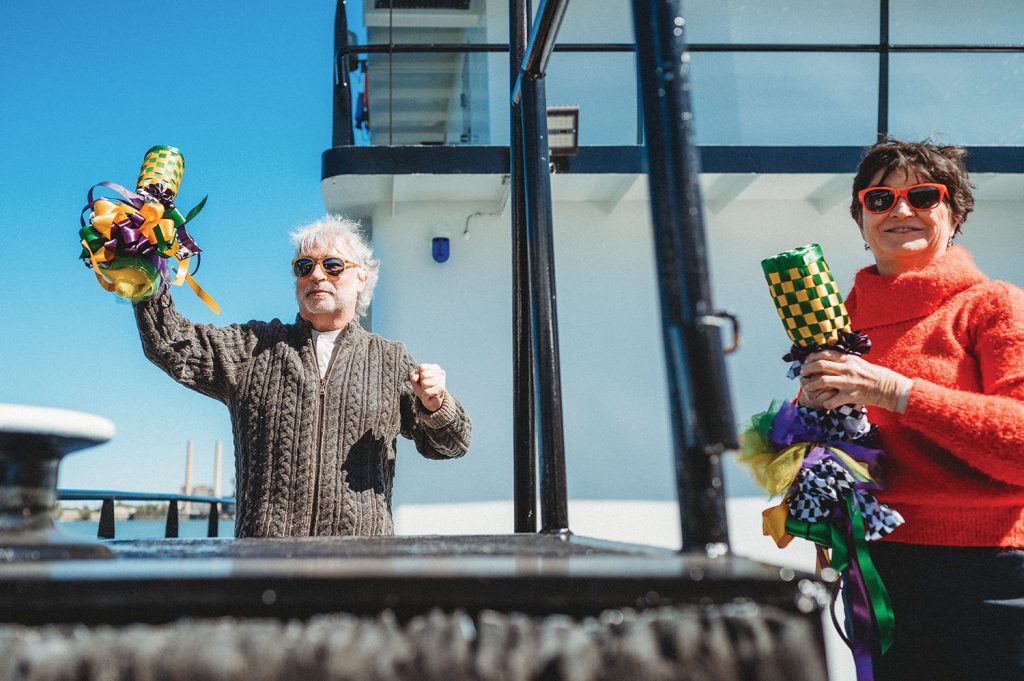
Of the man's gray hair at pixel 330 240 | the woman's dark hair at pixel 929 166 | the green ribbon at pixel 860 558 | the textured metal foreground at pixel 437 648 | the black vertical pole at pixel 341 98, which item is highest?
the black vertical pole at pixel 341 98

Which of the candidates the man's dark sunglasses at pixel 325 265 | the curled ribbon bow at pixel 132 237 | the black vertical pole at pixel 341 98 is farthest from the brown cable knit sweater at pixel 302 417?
the black vertical pole at pixel 341 98

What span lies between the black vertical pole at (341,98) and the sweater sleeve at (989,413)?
3733mm

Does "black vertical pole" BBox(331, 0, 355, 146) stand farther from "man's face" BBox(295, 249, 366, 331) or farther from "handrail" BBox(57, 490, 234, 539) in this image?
"man's face" BBox(295, 249, 366, 331)

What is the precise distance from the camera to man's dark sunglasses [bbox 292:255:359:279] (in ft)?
7.04

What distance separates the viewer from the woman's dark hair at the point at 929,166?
1.45 m

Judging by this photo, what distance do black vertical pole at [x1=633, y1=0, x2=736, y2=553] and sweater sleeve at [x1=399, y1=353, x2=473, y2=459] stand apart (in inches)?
57.2

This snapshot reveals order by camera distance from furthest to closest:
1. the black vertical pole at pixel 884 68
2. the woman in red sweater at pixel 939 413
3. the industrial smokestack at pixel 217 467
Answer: the industrial smokestack at pixel 217 467 < the black vertical pole at pixel 884 68 < the woman in red sweater at pixel 939 413

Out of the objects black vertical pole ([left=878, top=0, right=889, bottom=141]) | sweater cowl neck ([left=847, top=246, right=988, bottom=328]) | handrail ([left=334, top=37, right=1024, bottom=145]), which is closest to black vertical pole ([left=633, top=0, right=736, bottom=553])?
sweater cowl neck ([left=847, top=246, right=988, bottom=328])

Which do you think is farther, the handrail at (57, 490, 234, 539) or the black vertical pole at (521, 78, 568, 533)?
the handrail at (57, 490, 234, 539)

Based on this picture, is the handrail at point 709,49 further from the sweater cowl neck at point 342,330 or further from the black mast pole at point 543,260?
the black mast pole at point 543,260

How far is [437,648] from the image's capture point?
0.41m

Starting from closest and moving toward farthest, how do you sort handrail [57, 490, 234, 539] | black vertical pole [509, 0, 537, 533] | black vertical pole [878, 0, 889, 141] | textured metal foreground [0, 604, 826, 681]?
textured metal foreground [0, 604, 826, 681]
black vertical pole [509, 0, 537, 533]
handrail [57, 490, 234, 539]
black vertical pole [878, 0, 889, 141]

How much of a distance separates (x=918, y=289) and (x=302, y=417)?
128cm

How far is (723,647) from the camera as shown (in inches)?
16.2
